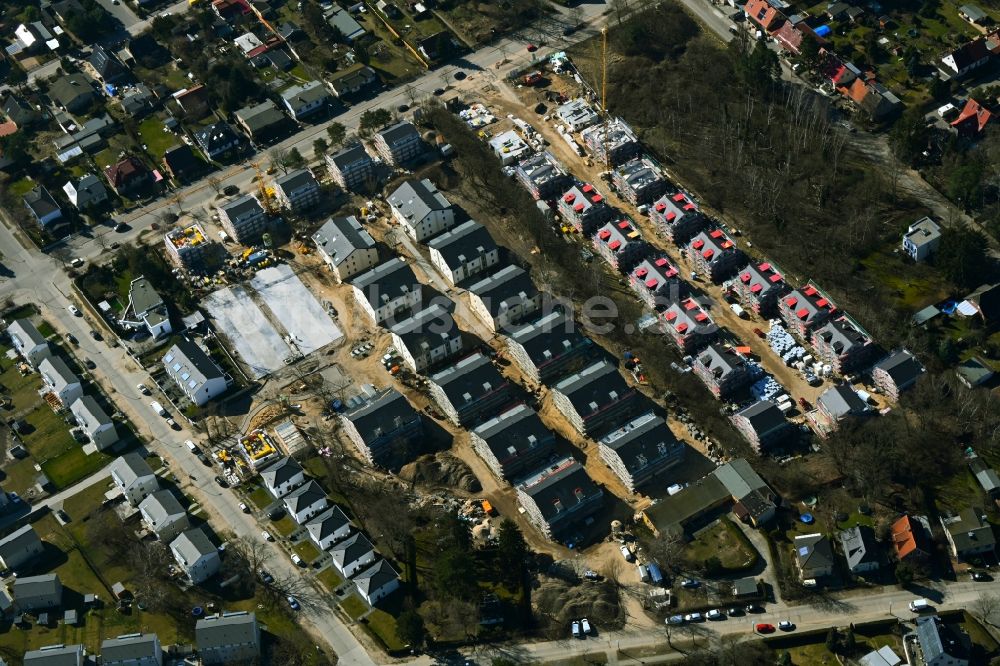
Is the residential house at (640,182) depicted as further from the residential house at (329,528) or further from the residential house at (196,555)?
the residential house at (196,555)

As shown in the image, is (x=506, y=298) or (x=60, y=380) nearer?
(x=60, y=380)

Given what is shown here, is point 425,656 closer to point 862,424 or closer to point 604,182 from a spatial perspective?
point 862,424

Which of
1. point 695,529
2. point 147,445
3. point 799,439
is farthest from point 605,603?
point 147,445

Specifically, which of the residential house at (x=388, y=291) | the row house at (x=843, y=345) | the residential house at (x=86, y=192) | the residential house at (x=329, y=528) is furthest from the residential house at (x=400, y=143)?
the row house at (x=843, y=345)

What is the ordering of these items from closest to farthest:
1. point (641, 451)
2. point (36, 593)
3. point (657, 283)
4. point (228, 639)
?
point (228, 639)
point (36, 593)
point (641, 451)
point (657, 283)

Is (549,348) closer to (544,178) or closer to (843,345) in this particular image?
(544,178)

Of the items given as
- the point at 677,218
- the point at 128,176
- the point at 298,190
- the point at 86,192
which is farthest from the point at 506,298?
the point at 86,192
